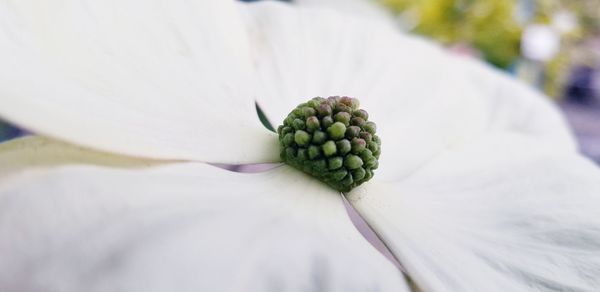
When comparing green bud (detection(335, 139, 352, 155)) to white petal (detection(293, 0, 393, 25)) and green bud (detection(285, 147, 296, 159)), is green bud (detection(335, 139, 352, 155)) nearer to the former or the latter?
green bud (detection(285, 147, 296, 159))

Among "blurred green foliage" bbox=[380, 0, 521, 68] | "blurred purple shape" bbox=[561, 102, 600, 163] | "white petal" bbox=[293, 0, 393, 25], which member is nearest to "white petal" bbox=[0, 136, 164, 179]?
"white petal" bbox=[293, 0, 393, 25]

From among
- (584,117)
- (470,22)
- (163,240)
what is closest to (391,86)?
(163,240)

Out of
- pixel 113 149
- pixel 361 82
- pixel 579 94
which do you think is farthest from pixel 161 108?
pixel 579 94

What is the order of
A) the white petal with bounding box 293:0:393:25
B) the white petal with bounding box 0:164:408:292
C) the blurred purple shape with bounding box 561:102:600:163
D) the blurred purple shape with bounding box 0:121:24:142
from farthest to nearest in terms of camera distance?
the blurred purple shape with bounding box 561:102:600:163 < the white petal with bounding box 293:0:393:25 < the blurred purple shape with bounding box 0:121:24:142 < the white petal with bounding box 0:164:408:292

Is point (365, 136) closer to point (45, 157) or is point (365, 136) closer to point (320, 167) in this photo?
point (320, 167)

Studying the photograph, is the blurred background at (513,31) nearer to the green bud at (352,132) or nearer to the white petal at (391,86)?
the white petal at (391,86)

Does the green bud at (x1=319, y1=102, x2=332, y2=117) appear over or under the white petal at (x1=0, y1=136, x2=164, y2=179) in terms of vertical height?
over
